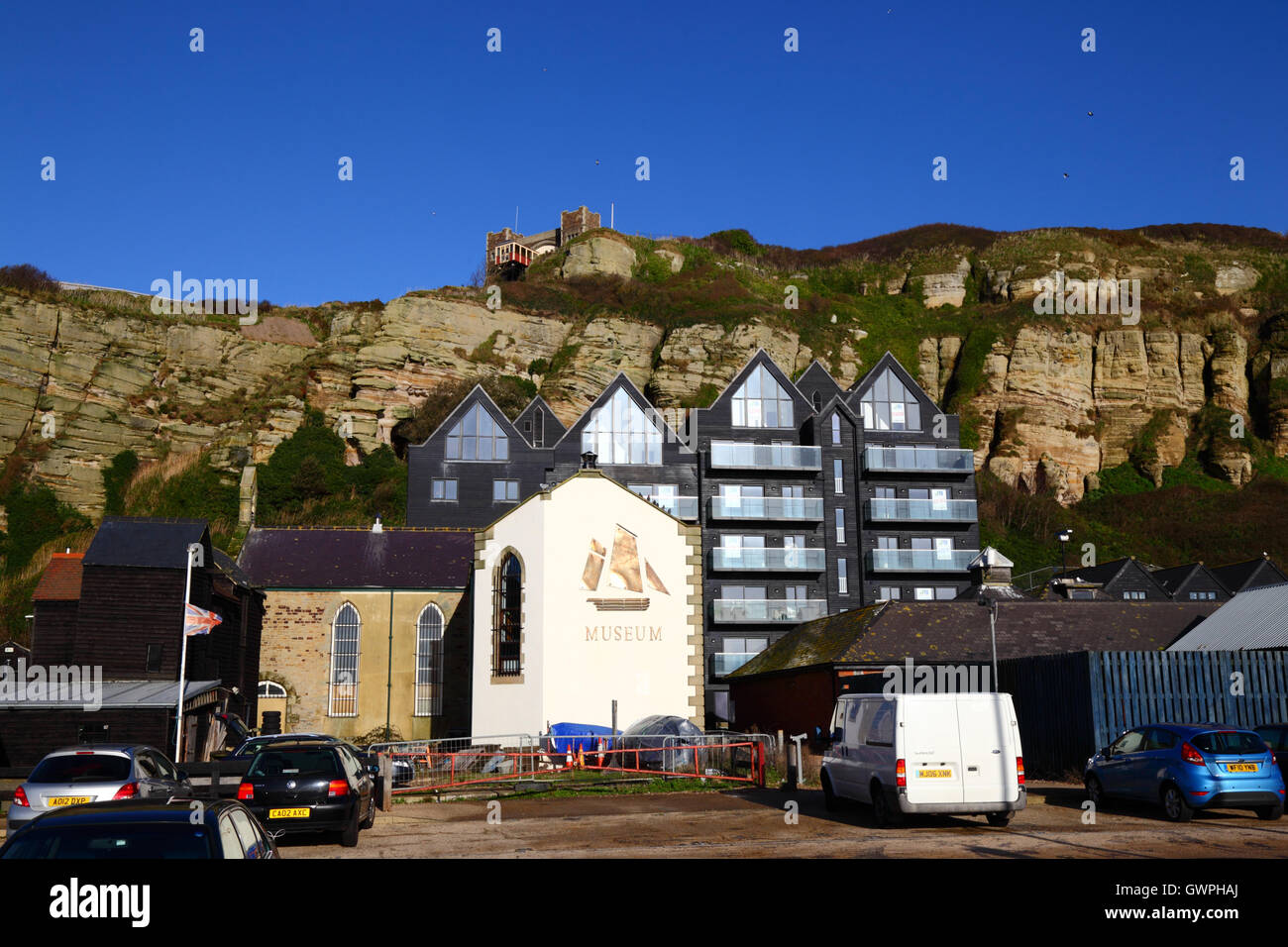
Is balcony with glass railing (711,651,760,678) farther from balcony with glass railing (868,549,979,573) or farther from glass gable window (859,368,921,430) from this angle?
glass gable window (859,368,921,430)

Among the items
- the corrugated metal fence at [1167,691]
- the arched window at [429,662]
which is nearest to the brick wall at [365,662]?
the arched window at [429,662]

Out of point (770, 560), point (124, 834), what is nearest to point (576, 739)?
point (770, 560)

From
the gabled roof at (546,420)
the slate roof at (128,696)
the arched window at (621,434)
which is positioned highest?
the gabled roof at (546,420)

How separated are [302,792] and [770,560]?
150 ft

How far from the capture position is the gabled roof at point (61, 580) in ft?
132

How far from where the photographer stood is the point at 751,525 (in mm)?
60562

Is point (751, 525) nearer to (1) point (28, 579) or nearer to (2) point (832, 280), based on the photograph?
(1) point (28, 579)

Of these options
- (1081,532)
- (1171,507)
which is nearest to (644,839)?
(1081,532)

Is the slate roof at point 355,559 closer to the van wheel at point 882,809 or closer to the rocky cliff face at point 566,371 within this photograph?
the rocky cliff face at point 566,371

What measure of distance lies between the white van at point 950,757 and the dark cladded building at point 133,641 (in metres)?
24.0

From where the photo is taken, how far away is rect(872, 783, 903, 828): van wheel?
16047 mm

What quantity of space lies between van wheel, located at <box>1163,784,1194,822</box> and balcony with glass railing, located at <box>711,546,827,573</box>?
41.2 metres

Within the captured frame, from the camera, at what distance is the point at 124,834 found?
6160 millimetres

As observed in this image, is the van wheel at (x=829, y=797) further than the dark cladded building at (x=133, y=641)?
No
